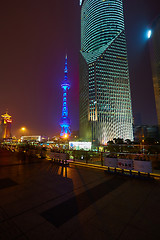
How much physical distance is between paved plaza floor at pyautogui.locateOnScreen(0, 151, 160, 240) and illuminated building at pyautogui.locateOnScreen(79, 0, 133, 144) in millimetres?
84323

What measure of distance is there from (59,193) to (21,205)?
139cm

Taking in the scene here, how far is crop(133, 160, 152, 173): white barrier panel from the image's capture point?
6293mm

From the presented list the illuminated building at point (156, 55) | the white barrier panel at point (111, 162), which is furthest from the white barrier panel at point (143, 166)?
the illuminated building at point (156, 55)

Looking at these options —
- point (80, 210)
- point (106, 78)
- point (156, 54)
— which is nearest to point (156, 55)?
point (156, 54)

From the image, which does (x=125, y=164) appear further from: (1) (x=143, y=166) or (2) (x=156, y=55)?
(2) (x=156, y=55)

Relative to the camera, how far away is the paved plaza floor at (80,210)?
2.70 meters

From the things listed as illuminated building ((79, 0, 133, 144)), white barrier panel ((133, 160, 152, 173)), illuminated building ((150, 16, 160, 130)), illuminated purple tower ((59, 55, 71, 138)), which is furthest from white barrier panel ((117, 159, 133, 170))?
illuminated building ((150, 16, 160, 130))

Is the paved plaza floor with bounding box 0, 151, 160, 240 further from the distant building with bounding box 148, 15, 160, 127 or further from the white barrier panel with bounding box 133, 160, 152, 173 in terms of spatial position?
the distant building with bounding box 148, 15, 160, 127

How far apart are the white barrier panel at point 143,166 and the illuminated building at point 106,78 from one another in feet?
271

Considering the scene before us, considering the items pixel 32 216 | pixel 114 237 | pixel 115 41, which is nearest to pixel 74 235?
pixel 114 237

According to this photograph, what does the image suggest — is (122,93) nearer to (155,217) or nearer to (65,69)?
(65,69)

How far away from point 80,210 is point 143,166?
444cm

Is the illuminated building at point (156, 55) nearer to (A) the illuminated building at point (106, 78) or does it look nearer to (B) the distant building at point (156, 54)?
(B) the distant building at point (156, 54)

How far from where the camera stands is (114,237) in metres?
→ 2.58
